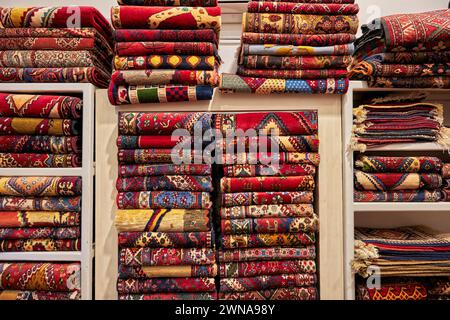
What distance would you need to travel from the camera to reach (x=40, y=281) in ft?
2.79

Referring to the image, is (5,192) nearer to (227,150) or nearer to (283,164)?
(227,150)

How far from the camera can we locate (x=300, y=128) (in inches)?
34.0

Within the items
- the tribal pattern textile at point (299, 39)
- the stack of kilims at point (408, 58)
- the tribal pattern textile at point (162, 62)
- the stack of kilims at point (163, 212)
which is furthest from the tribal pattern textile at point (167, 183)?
the stack of kilims at point (408, 58)

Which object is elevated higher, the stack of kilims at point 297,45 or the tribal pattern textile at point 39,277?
the stack of kilims at point 297,45

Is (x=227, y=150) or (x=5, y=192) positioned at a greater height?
(x=227, y=150)

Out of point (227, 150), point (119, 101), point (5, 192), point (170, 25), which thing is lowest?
point (5, 192)

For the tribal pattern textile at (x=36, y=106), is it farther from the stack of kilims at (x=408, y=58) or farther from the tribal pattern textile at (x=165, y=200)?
the stack of kilims at (x=408, y=58)

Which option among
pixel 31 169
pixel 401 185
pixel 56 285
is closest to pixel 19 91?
pixel 31 169

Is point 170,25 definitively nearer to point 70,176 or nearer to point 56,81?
point 56,81

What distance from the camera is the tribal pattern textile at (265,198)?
87 centimetres

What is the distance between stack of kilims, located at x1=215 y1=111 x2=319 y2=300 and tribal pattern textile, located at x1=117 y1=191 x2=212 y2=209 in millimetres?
72

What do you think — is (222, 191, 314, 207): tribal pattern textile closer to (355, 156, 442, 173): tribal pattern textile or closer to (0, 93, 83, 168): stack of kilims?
(355, 156, 442, 173): tribal pattern textile

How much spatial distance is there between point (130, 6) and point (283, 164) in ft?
2.17

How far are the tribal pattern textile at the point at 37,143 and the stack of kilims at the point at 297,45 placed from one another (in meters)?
0.52
